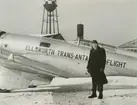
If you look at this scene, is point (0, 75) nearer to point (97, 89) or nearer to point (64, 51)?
point (64, 51)

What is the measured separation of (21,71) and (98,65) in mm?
543

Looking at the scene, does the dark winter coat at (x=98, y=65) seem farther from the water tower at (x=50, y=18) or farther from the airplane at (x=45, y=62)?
the water tower at (x=50, y=18)

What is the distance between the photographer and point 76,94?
181cm

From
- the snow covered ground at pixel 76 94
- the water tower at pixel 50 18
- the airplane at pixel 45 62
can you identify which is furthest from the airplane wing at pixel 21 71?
the water tower at pixel 50 18

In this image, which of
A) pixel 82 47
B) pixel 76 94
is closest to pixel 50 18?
pixel 82 47

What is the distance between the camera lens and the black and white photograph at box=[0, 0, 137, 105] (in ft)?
5.71

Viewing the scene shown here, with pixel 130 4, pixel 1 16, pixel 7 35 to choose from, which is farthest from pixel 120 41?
pixel 7 35

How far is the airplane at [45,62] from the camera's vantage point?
1938mm

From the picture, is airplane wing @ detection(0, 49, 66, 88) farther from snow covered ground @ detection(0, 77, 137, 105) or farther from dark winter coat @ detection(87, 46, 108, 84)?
dark winter coat @ detection(87, 46, 108, 84)

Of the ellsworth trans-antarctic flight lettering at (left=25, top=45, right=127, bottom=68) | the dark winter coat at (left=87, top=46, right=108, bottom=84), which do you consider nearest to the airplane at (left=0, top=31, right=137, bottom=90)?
the ellsworth trans-antarctic flight lettering at (left=25, top=45, right=127, bottom=68)

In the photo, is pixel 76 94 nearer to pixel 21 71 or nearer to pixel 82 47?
pixel 82 47

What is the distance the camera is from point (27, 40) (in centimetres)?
220

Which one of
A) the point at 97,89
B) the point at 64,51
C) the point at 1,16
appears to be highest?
the point at 1,16

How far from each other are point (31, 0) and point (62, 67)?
0.52 meters
